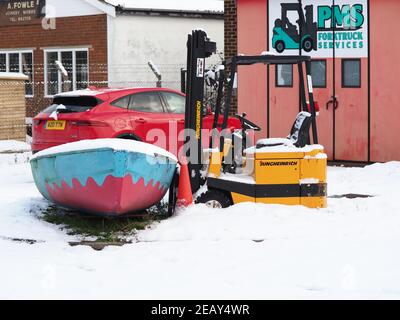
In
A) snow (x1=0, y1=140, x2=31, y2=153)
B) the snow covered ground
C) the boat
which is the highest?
the boat

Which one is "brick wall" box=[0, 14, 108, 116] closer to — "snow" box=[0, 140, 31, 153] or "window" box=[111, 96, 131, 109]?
→ "snow" box=[0, 140, 31, 153]

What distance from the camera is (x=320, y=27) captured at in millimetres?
16641

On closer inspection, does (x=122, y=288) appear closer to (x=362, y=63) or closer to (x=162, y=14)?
(x=362, y=63)

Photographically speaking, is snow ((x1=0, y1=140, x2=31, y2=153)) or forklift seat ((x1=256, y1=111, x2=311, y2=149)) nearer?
forklift seat ((x1=256, y1=111, x2=311, y2=149))

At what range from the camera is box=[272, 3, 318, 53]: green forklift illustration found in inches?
659

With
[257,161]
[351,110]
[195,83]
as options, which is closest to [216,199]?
[257,161]

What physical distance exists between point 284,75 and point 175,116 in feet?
12.4

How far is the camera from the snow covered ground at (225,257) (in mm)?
6664

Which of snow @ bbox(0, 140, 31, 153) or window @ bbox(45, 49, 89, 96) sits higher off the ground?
window @ bbox(45, 49, 89, 96)

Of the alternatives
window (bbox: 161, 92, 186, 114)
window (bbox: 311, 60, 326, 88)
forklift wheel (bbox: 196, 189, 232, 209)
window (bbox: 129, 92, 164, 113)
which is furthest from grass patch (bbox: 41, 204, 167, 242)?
window (bbox: 311, 60, 326, 88)

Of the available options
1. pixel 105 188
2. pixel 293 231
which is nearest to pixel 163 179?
pixel 105 188

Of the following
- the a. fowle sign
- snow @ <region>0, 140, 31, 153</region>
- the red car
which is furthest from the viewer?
the a. fowle sign

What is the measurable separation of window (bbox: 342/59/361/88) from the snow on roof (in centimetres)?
1004
